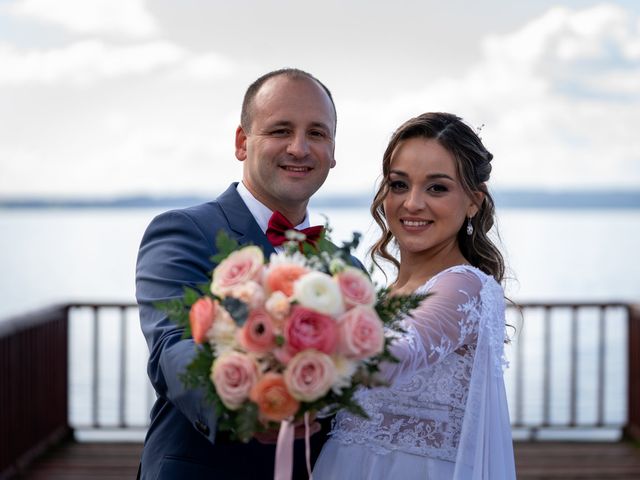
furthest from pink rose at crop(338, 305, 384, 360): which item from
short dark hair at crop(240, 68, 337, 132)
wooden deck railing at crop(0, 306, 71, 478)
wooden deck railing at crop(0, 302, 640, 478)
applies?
wooden deck railing at crop(0, 306, 71, 478)

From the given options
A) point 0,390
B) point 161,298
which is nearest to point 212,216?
point 161,298

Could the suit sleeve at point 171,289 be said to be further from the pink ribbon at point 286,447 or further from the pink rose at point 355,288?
the pink rose at point 355,288

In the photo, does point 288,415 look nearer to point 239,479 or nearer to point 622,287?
point 239,479

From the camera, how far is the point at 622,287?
71.6 ft

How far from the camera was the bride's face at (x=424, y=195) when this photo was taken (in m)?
2.74

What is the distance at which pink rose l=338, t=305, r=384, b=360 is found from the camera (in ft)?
5.73

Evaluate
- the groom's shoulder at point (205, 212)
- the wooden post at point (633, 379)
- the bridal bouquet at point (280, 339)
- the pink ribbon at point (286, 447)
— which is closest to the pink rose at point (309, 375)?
the bridal bouquet at point (280, 339)

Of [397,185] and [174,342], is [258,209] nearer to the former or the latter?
[397,185]

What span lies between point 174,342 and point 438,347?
0.70m

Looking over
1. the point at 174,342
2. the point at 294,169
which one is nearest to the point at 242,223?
the point at 294,169

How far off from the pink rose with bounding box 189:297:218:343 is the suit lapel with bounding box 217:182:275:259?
0.85m

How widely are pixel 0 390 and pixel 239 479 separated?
144 inches

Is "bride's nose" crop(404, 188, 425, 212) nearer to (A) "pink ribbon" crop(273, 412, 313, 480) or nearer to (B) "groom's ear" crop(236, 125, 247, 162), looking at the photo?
(B) "groom's ear" crop(236, 125, 247, 162)

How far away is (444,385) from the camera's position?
2.57m
